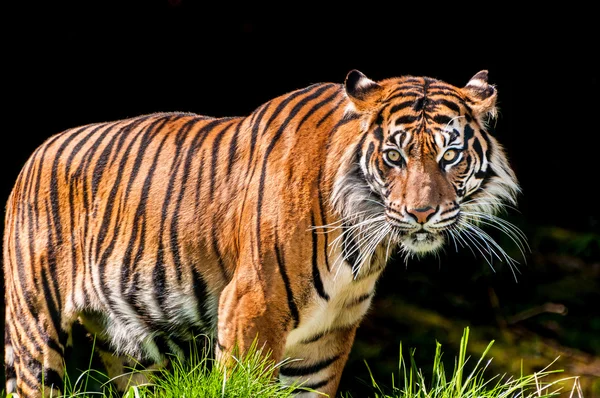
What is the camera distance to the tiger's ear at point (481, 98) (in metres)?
3.29

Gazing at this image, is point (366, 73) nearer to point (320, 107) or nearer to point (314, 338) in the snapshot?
point (320, 107)

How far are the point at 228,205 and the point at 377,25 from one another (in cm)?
253

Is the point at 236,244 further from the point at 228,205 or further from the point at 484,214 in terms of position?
the point at 484,214

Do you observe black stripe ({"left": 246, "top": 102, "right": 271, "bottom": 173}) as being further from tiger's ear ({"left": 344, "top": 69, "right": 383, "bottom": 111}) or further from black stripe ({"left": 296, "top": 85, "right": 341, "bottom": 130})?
tiger's ear ({"left": 344, "top": 69, "right": 383, "bottom": 111})

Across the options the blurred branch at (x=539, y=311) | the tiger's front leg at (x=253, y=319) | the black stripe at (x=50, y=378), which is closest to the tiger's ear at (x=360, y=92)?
the tiger's front leg at (x=253, y=319)

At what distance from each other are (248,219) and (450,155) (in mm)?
726

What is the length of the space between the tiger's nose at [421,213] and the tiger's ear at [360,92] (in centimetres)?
41

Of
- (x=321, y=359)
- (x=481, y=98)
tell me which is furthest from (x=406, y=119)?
(x=321, y=359)

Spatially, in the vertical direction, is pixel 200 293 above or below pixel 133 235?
below

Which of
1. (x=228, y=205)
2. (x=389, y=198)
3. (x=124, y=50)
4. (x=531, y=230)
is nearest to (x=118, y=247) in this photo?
(x=228, y=205)

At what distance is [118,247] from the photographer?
3828 mm

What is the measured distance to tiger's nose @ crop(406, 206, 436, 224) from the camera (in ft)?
10.1

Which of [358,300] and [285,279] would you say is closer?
[285,279]

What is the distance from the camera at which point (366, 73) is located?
5.86 metres
